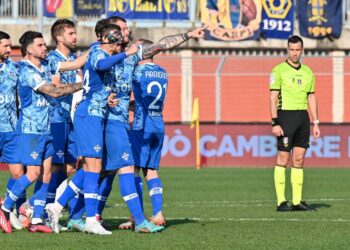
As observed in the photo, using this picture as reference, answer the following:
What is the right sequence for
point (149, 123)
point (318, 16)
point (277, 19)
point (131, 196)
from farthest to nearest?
point (318, 16) → point (277, 19) → point (149, 123) → point (131, 196)

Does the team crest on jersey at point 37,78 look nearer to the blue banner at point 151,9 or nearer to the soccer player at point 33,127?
the soccer player at point 33,127

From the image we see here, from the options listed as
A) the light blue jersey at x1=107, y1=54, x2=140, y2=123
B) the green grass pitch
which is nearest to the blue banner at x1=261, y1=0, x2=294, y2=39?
the green grass pitch

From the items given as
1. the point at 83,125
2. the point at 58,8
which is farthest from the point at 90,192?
the point at 58,8

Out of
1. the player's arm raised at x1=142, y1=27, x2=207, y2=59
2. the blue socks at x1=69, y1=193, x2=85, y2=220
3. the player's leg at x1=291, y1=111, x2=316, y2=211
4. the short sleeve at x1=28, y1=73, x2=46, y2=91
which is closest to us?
the player's arm raised at x1=142, y1=27, x2=207, y2=59

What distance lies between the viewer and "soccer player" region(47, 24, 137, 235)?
39.3ft

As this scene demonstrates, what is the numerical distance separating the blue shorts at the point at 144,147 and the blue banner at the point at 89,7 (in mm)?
24249

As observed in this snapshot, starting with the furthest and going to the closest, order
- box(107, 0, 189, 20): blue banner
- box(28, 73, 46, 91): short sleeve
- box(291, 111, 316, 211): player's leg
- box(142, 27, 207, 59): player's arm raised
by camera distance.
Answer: box(107, 0, 189, 20): blue banner, box(291, 111, 316, 211): player's leg, box(28, 73, 46, 91): short sleeve, box(142, 27, 207, 59): player's arm raised

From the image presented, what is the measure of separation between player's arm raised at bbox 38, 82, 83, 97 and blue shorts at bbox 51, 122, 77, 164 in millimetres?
1190

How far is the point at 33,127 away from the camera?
1252 cm

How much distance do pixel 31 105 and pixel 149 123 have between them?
52.0 inches

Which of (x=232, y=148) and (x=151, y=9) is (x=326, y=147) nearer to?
(x=232, y=148)

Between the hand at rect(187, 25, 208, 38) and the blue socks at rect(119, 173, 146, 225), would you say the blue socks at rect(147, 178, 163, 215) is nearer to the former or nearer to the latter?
the blue socks at rect(119, 173, 146, 225)

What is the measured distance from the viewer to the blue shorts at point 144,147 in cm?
1306

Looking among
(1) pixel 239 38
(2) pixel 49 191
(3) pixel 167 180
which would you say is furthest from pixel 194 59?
(2) pixel 49 191
